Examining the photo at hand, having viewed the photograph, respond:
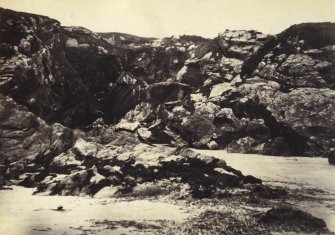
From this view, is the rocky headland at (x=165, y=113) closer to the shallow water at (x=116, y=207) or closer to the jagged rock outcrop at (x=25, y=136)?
the jagged rock outcrop at (x=25, y=136)

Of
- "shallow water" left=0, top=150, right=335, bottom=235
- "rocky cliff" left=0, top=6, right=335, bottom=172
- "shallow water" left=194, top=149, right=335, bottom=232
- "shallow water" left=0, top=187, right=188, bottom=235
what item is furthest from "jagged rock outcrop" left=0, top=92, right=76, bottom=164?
"shallow water" left=194, top=149, right=335, bottom=232

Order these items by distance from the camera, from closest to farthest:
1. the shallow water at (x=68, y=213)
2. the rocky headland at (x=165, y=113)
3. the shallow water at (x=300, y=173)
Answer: the shallow water at (x=68, y=213) → the shallow water at (x=300, y=173) → the rocky headland at (x=165, y=113)

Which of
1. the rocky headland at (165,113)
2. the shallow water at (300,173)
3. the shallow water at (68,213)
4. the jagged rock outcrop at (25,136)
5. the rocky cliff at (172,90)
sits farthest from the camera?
the rocky cliff at (172,90)

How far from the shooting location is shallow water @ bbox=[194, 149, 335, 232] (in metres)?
11.4

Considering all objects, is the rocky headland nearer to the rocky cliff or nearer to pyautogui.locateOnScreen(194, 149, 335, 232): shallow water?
the rocky cliff

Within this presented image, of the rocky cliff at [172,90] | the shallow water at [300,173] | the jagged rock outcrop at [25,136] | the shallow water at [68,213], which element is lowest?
the shallow water at [68,213]

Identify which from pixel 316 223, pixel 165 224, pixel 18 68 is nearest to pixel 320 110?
pixel 316 223

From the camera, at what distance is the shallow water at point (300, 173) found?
37.4 feet

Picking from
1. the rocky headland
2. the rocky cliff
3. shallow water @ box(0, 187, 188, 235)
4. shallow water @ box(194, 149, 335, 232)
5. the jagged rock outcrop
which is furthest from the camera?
the rocky cliff

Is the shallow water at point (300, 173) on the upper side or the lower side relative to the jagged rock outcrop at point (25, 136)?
lower

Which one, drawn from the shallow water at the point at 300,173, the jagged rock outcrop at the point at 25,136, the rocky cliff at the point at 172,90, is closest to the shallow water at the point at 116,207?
the shallow water at the point at 300,173

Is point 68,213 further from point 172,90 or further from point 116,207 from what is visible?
point 172,90

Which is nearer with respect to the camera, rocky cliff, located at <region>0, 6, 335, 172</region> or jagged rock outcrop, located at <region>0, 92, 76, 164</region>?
jagged rock outcrop, located at <region>0, 92, 76, 164</region>

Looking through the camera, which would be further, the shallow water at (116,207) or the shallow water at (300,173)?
the shallow water at (300,173)
